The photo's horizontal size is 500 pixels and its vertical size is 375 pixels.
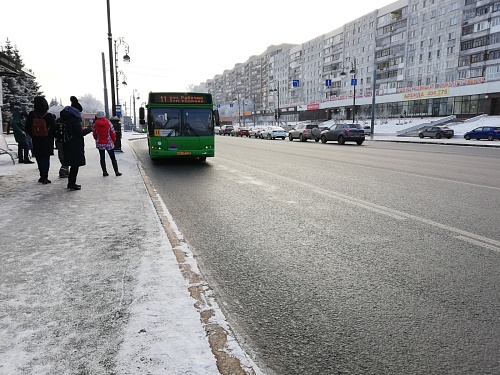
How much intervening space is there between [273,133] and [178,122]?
2784cm

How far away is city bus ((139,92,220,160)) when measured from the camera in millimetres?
13219

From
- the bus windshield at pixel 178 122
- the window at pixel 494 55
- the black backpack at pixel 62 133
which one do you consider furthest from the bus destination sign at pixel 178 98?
the window at pixel 494 55

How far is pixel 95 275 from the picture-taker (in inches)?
132

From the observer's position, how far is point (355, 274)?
3527 millimetres

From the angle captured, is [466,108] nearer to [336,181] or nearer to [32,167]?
[336,181]

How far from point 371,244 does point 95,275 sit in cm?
305

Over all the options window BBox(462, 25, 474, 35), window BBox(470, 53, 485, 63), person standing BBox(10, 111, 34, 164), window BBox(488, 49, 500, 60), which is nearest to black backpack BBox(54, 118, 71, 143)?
person standing BBox(10, 111, 34, 164)

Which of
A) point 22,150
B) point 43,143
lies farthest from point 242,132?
point 43,143

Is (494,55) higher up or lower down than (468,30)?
lower down

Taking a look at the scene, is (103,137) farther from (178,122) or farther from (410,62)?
(410,62)

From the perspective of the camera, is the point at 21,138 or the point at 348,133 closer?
the point at 21,138

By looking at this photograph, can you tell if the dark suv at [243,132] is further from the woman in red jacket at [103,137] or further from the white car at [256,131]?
the woman in red jacket at [103,137]

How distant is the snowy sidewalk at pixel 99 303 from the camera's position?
214 centimetres

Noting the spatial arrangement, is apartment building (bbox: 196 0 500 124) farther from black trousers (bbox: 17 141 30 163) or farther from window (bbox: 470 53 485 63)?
black trousers (bbox: 17 141 30 163)
